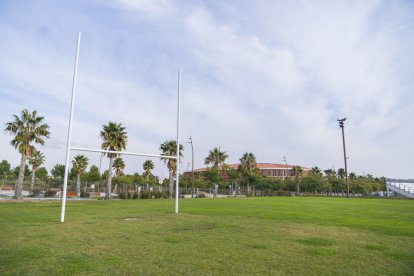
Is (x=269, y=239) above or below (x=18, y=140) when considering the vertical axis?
below

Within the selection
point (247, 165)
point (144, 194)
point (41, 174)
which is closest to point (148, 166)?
point (247, 165)

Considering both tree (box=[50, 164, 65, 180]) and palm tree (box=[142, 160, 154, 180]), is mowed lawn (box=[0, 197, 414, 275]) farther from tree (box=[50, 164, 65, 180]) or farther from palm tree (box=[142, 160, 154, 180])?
tree (box=[50, 164, 65, 180])

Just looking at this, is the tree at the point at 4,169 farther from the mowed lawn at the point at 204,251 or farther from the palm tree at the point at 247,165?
the mowed lawn at the point at 204,251

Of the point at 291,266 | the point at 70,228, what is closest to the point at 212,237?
the point at 291,266

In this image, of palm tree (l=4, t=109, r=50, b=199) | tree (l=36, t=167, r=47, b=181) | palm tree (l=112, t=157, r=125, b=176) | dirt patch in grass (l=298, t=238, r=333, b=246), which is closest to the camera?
dirt patch in grass (l=298, t=238, r=333, b=246)

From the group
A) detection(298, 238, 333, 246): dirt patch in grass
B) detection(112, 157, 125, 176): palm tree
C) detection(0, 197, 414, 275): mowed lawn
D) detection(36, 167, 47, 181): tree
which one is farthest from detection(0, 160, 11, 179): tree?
detection(298, 238, 333, 246): dirt patch in grass

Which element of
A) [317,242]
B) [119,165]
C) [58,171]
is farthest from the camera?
[58,171]

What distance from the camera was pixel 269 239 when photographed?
6871mm

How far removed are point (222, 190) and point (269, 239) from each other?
55.3 m

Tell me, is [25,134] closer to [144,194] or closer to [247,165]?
[144,194]

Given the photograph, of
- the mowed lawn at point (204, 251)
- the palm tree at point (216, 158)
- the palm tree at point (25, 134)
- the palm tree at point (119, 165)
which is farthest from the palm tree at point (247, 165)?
the mowed lawn at point (204, 251)

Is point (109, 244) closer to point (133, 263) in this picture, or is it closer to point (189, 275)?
point (133, 263)

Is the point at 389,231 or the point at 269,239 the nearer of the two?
the point at 269,239

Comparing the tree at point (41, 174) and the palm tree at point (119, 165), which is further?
the tree at point (41, 174)
